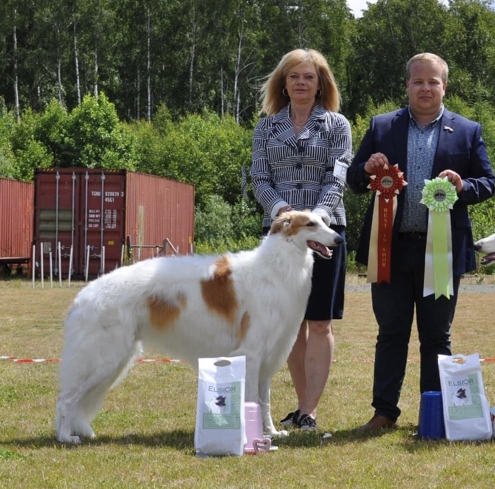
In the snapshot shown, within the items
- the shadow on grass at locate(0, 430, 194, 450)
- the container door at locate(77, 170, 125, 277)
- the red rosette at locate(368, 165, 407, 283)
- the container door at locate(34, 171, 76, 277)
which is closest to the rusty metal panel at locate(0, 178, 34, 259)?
the container door at locate(34, 171, 76, 277)

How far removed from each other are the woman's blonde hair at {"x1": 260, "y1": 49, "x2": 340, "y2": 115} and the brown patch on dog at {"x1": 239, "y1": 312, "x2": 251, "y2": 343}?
5.17 feet

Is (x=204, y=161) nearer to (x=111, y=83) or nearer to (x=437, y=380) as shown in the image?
(x=111, y=83)

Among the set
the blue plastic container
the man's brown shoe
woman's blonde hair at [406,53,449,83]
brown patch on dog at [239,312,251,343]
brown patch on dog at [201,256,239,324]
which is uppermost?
woman's blonde hair at [406,53,449,83]

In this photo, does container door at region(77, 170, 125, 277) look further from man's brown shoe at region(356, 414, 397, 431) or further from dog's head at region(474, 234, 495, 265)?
dog's head at region(474, 234, 495, 265)

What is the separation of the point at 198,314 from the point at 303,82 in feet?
5.81

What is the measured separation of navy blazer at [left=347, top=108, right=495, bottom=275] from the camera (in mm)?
5812

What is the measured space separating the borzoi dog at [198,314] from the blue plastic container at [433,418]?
97 centimetres

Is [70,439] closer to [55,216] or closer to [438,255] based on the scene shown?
[438,255]

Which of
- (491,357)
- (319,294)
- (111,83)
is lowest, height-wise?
(491,357)

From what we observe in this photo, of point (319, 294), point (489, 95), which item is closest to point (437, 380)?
point (319, 294)

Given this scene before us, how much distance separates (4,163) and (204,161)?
10010 mm

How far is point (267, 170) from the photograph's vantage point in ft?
20.6

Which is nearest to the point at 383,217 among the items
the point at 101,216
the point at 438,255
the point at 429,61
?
the point at 438,255

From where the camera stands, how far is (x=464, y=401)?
5465mm
